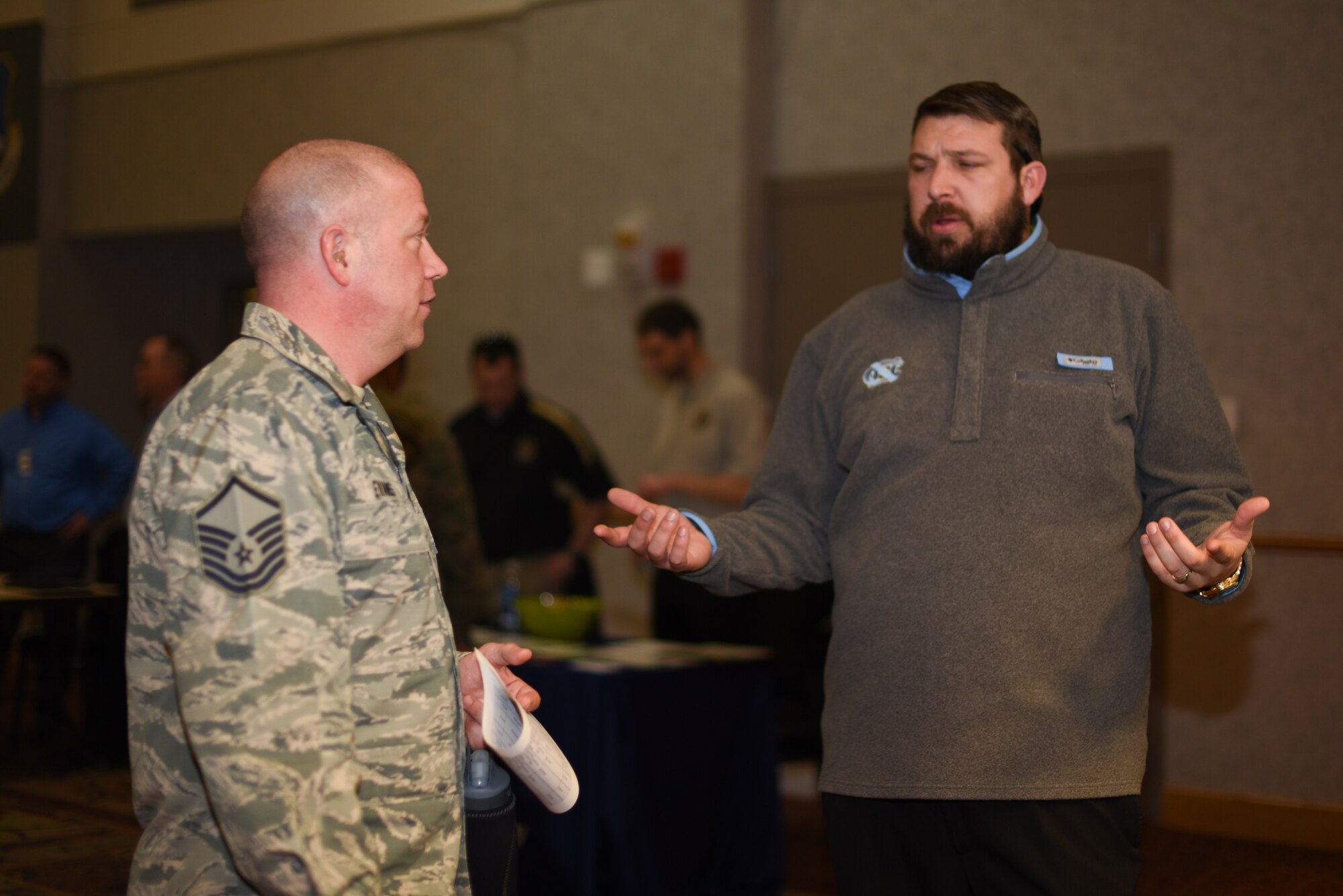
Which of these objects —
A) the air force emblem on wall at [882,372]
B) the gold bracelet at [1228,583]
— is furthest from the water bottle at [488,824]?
the gold bracelet at [1228,583]

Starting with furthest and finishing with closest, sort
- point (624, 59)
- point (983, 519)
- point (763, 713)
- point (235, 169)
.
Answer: point (235, 169)
point (624, 59)
point (763, 713)
point (983, 519)

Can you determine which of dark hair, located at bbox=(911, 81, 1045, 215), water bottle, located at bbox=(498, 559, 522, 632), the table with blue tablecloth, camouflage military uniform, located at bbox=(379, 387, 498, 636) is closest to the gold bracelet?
dark hair, located at bbox=(911, 81, 1045, 215)

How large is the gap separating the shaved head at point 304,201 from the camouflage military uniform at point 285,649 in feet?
0.28

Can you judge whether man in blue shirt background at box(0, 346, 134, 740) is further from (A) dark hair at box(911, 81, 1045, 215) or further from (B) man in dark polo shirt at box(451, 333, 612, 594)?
(A) dark hair at box(911, 81, 1045, 215)

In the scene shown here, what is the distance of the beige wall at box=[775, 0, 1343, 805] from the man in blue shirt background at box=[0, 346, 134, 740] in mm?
3513

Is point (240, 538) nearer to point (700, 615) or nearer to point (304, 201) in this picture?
point (304, 201)

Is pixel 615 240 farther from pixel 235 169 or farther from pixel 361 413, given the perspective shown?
pixel 361 413

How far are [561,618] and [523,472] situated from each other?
127 cm

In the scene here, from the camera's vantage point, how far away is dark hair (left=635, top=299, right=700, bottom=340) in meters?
4.54

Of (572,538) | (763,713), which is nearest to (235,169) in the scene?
(572,538)

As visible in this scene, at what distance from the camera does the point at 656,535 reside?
1846mm

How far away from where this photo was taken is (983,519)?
1.80 metres

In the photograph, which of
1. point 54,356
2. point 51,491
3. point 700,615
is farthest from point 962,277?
point 51,491

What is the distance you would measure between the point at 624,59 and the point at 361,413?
14.6 feet
